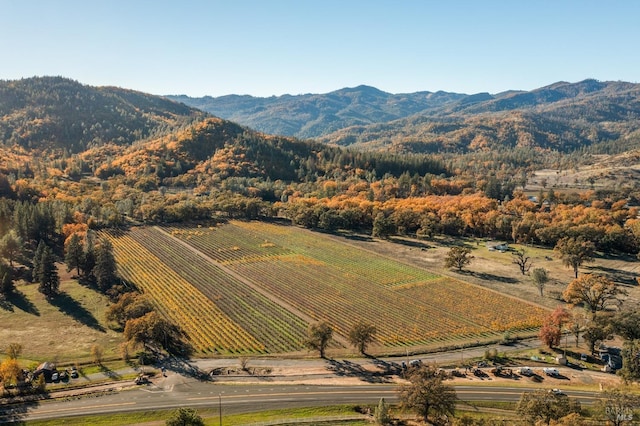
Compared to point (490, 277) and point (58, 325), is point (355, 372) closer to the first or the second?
point (58, 325)

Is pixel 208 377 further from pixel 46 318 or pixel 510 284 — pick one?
pixel 510 284

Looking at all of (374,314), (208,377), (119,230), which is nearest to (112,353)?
(208,377)

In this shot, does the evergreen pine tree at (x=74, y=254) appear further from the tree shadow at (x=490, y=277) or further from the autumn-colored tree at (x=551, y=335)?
the autumn-colored tree at (x=551, y=335)

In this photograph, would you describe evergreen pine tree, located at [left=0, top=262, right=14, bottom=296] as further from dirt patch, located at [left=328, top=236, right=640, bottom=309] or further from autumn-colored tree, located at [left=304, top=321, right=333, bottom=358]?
dirt patch, located at [left=328, top=236, right=640, bottom=309]

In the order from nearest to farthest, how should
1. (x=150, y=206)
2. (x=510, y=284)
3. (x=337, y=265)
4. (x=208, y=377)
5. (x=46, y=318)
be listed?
(x=208, y=377) → (x=46, y=318) → (x=510, y=284) → (x=337, y=265) → (x=150, y=206)

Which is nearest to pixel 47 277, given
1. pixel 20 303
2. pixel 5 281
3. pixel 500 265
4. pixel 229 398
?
pixel 20 303

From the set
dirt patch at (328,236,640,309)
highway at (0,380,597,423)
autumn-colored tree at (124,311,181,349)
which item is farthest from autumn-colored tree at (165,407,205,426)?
dirt patch at (328,236,640,309)
